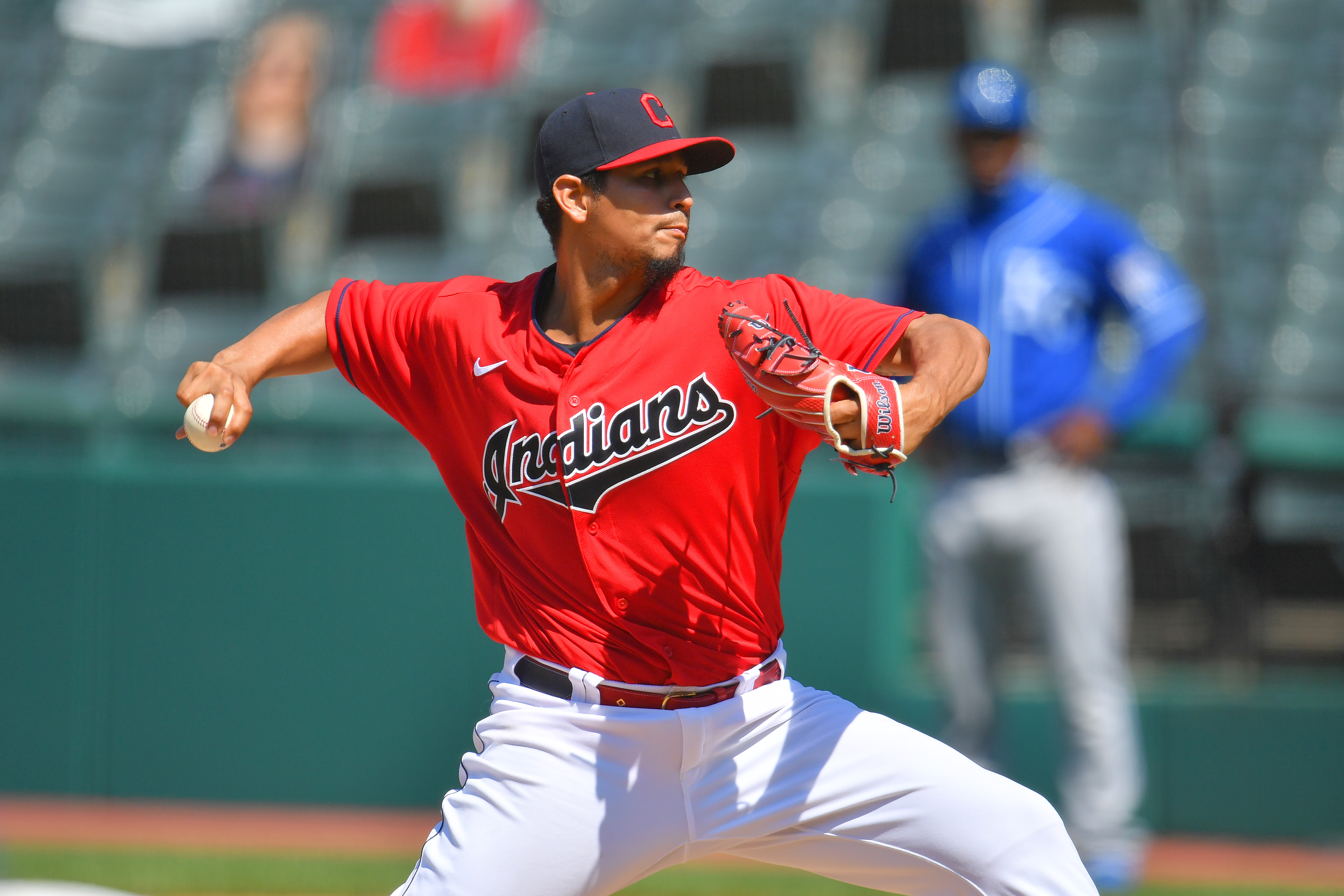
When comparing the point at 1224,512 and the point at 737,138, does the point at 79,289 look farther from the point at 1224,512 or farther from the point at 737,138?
the point at 1224,512

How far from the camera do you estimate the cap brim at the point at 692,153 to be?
90.0 inches

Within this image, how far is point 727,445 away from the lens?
231 cm

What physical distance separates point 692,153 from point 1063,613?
2124mm

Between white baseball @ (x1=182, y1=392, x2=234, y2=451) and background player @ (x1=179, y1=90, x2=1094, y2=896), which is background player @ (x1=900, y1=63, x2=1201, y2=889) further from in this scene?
white baseball @ (x1=182, y1=392, x2=234, y2=451)

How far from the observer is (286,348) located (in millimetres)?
2426

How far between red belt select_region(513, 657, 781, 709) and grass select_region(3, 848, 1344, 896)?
1.98m

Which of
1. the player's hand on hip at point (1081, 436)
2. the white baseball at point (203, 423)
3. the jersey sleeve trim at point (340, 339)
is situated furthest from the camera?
the player's hand on hip at point (1081, 436)

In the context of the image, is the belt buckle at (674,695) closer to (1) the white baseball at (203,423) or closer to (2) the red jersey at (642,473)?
(2) the red jersey at (642,473)

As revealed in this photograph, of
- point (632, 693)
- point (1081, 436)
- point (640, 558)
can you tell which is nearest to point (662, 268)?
point (640, 558)

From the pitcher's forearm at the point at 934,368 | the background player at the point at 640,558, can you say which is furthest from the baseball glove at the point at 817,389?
the background player at the point at 640,558

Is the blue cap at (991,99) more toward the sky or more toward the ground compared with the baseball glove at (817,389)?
more toward the sky

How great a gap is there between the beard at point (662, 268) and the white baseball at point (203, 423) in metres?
0.71

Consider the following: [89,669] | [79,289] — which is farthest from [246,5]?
[89,669]

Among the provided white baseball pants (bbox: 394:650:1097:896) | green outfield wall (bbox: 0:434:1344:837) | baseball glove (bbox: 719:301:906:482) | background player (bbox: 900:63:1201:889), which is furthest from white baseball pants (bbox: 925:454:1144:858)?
baseball glove (bbox: 719:301:906:482)
